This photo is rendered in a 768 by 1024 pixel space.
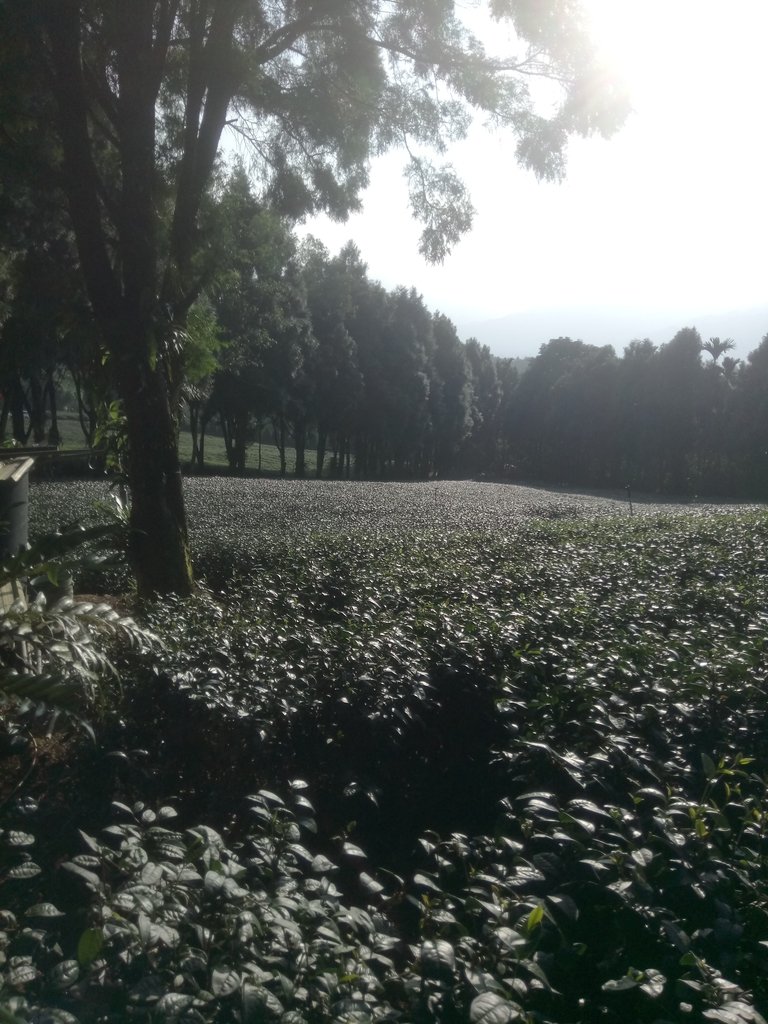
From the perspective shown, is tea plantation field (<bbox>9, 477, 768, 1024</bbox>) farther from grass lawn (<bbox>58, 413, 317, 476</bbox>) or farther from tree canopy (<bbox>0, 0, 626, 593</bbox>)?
grass lawn (<bbox>58, 413, 317, 476</bbox>)

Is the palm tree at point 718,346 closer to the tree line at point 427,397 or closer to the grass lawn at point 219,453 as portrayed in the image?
the tree line at point 427,397

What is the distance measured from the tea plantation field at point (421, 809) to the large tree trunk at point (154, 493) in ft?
2.08

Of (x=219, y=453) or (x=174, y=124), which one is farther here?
(x=219, y=453)

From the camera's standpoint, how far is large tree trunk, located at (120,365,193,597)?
24.2 feet

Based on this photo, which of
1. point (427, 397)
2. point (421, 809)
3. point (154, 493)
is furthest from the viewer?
point (427, 397)

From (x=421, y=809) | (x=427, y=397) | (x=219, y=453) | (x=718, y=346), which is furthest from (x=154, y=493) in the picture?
(x=219, y=453)

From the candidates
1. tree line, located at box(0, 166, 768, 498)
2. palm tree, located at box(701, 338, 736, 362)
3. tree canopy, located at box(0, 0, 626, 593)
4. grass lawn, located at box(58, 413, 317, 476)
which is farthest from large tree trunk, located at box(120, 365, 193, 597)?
palm tree, located at box(701, 338, 736, 362)

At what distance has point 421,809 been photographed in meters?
3.93

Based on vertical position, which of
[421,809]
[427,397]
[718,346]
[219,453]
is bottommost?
[421,809]

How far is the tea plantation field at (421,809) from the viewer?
1.86 m

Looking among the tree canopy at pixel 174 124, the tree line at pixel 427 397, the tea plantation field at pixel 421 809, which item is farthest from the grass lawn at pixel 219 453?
the tea plantation field at pixel 421 809

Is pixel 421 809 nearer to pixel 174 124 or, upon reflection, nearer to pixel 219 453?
pixel 174 124

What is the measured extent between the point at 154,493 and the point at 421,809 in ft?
14.4

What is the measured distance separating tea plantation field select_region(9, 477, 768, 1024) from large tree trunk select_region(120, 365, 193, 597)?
2.08 feet
